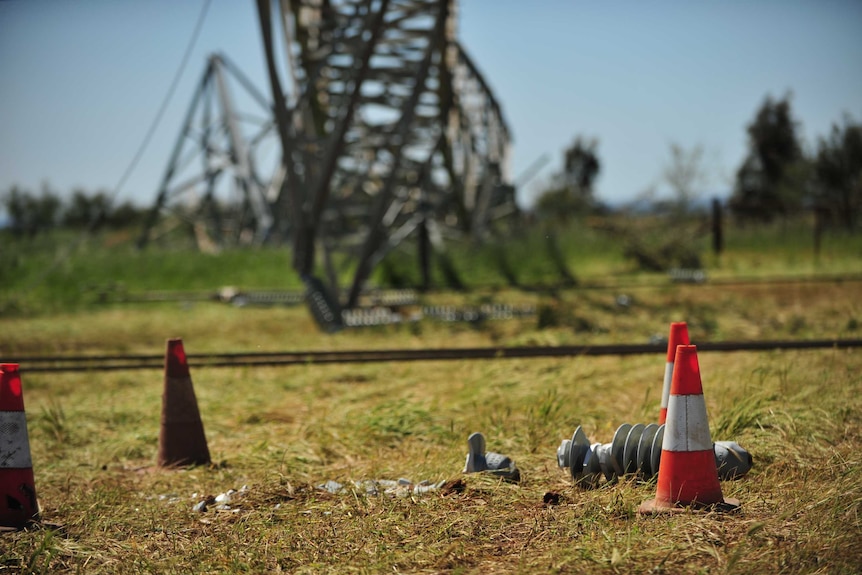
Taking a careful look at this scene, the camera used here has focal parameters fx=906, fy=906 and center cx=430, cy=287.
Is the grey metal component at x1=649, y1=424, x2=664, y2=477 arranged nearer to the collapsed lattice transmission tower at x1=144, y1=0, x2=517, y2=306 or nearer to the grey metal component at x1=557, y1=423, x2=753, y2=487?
the grey metal component at x1=557, y1=423, x2=753, y2=487

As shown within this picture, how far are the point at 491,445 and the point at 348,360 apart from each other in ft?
9.04

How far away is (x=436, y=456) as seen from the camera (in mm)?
4656

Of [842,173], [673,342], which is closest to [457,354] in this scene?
[673,342]

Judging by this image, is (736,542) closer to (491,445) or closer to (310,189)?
(491,445)

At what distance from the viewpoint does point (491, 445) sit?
188 inches

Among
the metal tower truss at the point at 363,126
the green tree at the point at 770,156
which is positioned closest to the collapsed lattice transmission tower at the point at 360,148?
the metal tower truss at the point at 363,126

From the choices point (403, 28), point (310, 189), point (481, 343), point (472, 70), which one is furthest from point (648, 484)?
point (472, 70)

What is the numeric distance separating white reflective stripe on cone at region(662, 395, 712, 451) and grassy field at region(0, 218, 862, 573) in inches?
11.4

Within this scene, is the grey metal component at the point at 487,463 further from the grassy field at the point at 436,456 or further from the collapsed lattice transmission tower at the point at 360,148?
the collapsed lattice transmission tower at the point at 360,148

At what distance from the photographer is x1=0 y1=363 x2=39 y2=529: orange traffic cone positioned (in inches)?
153

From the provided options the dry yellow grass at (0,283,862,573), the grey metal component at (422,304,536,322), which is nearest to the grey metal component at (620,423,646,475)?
the dry yellow grass at (0,283,862,573)

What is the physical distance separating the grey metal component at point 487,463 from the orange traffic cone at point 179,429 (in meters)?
1.52

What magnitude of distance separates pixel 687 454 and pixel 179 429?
2.70 meters

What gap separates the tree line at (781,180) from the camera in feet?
73.6
